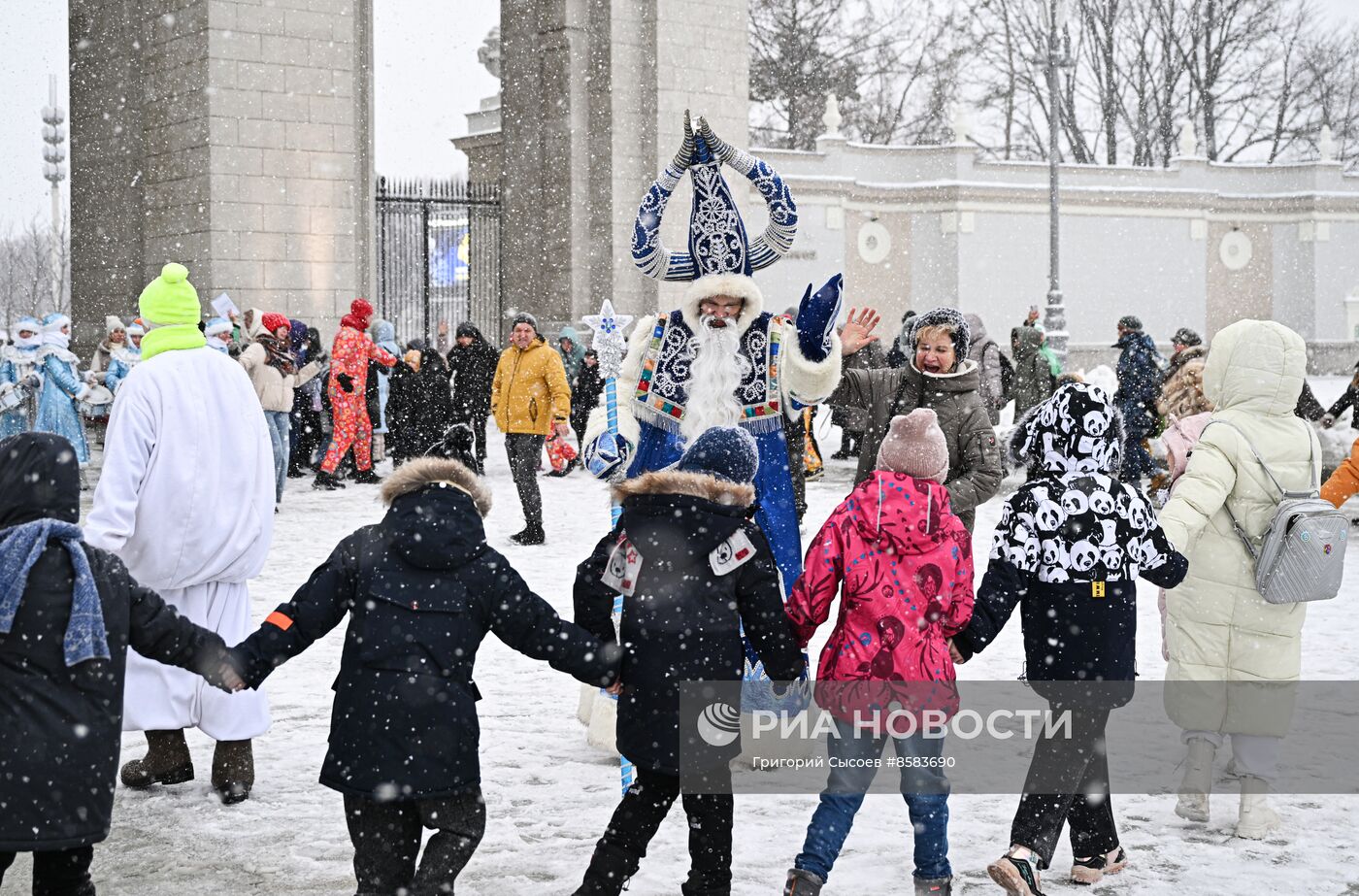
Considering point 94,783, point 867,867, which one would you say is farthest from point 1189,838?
point 94,783

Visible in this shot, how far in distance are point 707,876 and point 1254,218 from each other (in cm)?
4090

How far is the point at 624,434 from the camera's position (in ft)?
18.6

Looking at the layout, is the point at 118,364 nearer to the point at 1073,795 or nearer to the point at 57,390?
the point at 57,390

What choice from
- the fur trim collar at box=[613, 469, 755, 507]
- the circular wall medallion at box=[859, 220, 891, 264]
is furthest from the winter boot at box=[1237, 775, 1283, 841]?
the circular wall medallion at box=[859, 220, 891, 264]

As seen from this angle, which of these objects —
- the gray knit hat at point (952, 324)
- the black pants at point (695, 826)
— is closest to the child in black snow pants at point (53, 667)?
the black pants at point (695, 826)

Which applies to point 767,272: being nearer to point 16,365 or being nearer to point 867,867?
point 16,365

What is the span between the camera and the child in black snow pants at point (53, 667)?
338 cm

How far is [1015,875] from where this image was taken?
4.08m

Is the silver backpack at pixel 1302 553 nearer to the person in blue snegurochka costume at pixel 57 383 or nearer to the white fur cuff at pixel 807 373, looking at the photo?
the white fur cuff at pixel 807 373

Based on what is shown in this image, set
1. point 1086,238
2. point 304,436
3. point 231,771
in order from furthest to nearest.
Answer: point 1086,238, point 304,436, point 231,771

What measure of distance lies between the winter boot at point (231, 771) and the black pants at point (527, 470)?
5643 mm

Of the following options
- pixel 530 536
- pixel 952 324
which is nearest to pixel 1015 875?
pixel 952 324

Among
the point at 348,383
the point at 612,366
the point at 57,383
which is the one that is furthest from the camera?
the point at 348,383

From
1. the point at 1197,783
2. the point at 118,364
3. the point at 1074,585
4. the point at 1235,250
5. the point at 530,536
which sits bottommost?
the point at 1197,783
